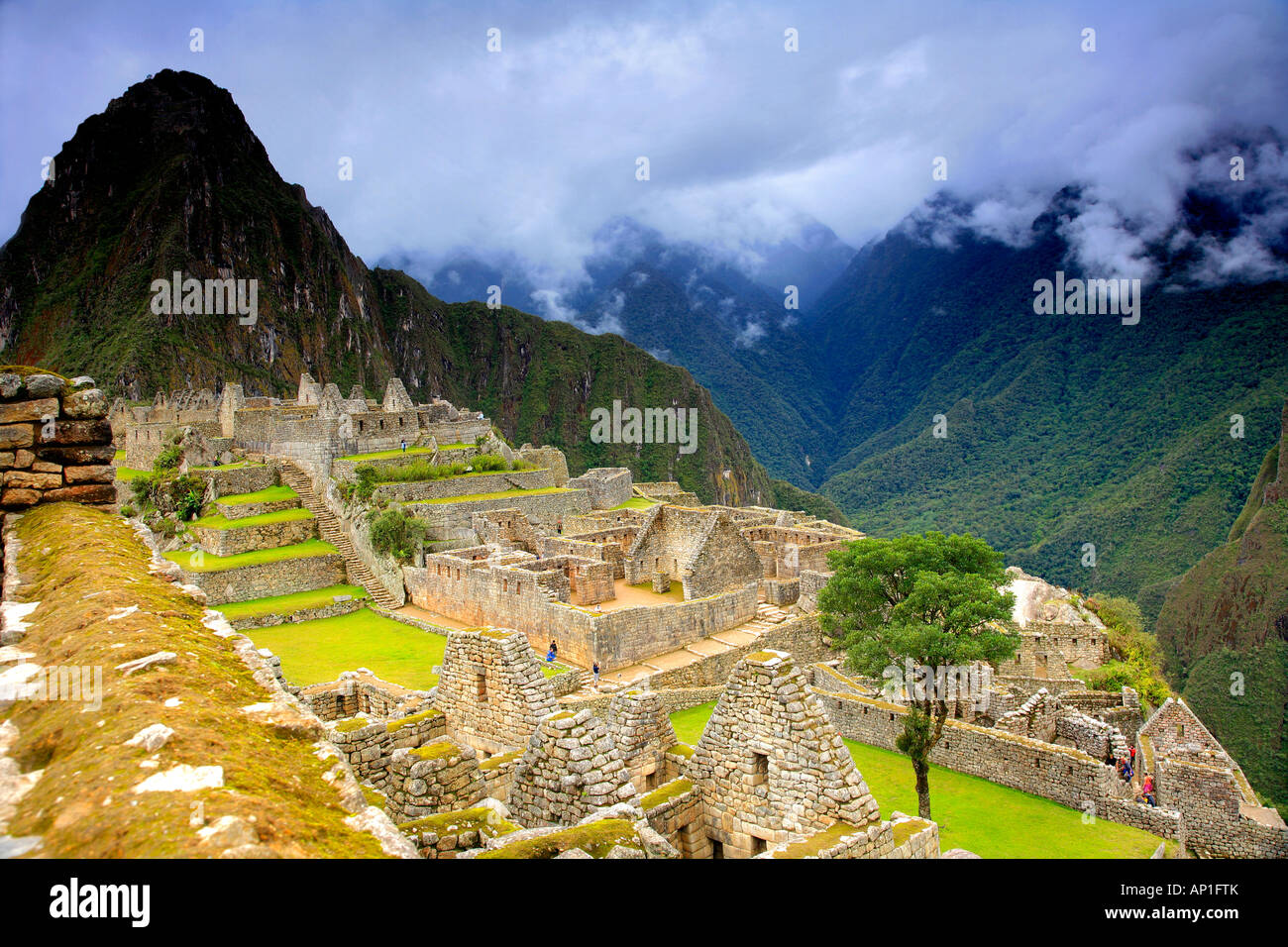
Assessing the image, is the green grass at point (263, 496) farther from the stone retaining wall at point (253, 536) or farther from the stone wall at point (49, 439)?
the stone wall at point (49, 439)

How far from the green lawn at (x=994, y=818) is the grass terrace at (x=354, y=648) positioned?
5.66m

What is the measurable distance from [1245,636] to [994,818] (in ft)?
184

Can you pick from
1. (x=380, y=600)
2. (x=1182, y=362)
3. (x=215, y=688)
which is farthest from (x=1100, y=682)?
(x=1182, y=362)

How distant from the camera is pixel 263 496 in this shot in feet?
87.2

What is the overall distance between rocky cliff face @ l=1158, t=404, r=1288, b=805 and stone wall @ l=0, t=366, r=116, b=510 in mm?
42956

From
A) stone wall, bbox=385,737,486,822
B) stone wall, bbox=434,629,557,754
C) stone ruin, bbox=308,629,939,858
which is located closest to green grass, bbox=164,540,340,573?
stone wall, bbox=434,629,557,754

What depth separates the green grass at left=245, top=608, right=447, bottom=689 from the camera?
14930mm

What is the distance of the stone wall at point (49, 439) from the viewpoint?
21.6 feet

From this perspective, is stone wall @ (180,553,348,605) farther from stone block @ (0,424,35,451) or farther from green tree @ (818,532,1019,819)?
green tree @ (818,532,1019,819)

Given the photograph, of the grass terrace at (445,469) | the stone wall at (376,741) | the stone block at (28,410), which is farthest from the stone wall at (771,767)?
the grass terrace at (445,469)

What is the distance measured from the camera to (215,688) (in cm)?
367

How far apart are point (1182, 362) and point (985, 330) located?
206ft

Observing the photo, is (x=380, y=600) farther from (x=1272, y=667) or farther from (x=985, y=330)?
(x=985, y=330)

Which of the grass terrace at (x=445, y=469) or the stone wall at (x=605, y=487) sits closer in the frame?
the grass terrace at (x=445, y=469)
